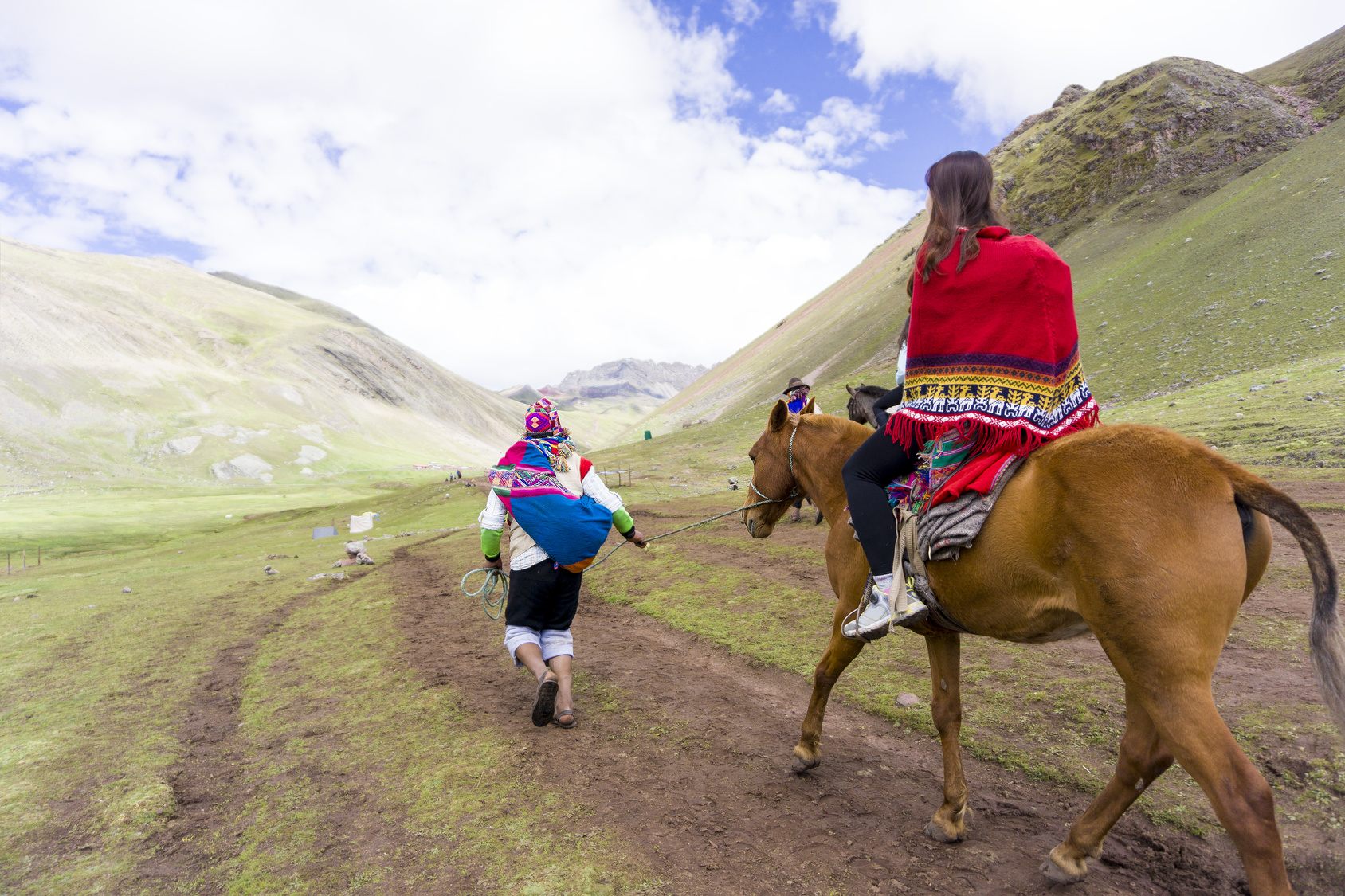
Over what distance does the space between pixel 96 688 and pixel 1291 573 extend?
13.9 metres

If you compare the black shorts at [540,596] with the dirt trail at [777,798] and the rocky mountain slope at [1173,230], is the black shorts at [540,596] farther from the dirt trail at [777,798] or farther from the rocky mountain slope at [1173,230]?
the rocky mountain slope at [1173,230]

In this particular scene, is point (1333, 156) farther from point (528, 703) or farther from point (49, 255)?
point (49, 255)

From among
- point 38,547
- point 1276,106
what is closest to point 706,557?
point 38,547

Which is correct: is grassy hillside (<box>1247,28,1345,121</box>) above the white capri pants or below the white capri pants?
above

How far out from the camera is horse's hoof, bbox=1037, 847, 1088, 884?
3285mm

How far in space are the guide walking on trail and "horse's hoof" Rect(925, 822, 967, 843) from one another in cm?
308

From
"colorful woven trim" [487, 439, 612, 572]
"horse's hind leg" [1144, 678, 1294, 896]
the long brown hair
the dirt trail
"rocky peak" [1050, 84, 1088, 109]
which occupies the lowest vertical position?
the dirt trail

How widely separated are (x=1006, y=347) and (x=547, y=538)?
4.08 m

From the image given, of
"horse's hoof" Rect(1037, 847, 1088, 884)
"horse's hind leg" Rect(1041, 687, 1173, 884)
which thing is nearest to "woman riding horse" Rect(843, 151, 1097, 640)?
"horse's hind leg" Rect(1041, 687, 1173, 884)

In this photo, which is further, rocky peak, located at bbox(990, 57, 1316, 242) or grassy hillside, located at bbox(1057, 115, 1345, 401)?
rocky peak, located at bbox(990, 57, 1316, 242)

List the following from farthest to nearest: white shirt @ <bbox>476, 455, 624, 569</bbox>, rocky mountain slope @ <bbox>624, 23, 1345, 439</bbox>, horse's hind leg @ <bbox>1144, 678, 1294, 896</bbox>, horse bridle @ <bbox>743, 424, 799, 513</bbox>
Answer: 1. rocky mountain slope @ <bbox>624, 23, 1345, 439</bbox>
2. white shirt @ <bbox>476, 455, 624, 569</bbox>
3. horse bridle @ <bbox>743, 424, 799, 513</bbox>
4. horse's hind leg @ <bbox>1144, 678, 1294, 896</bbox>

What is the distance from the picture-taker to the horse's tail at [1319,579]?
2.55 meters

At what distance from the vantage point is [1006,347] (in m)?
3.30

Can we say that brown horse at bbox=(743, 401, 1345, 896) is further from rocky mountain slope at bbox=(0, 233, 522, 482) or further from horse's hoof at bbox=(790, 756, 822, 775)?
rocky mountain slope at bbox=(0, 233, 522, 482)
